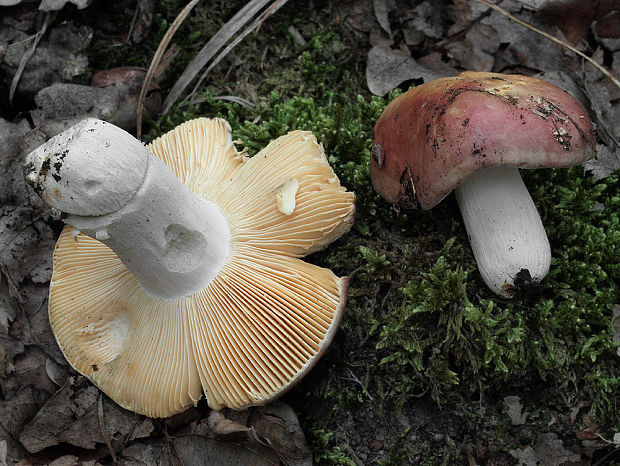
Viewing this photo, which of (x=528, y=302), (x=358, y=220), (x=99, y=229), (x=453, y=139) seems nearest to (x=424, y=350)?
(x=528, y=302)

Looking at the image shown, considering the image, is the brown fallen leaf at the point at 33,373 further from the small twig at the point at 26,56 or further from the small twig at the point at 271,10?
the small twig at the point at 271,10

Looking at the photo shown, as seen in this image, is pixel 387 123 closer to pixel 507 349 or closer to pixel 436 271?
pixel 436 271

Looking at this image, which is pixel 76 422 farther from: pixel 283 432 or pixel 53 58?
pixel 53 58

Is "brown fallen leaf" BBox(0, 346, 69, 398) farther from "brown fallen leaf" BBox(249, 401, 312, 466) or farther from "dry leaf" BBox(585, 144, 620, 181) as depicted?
"dry leaf" BBox(585, 144, 620, 181)

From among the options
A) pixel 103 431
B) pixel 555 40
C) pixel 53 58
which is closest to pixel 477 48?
pixel 555 40

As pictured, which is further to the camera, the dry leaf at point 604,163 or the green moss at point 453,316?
the dry leaf at point 604,163

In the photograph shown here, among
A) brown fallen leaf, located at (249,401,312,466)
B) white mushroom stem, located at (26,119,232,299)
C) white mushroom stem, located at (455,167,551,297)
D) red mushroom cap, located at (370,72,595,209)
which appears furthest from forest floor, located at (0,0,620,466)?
white mushroom stem, located at (26,119,232,299)

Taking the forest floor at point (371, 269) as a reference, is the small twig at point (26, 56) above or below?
above

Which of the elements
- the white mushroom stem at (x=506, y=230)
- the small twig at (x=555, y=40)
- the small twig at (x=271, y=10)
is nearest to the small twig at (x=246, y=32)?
the small twig at (x=271, y=10)
